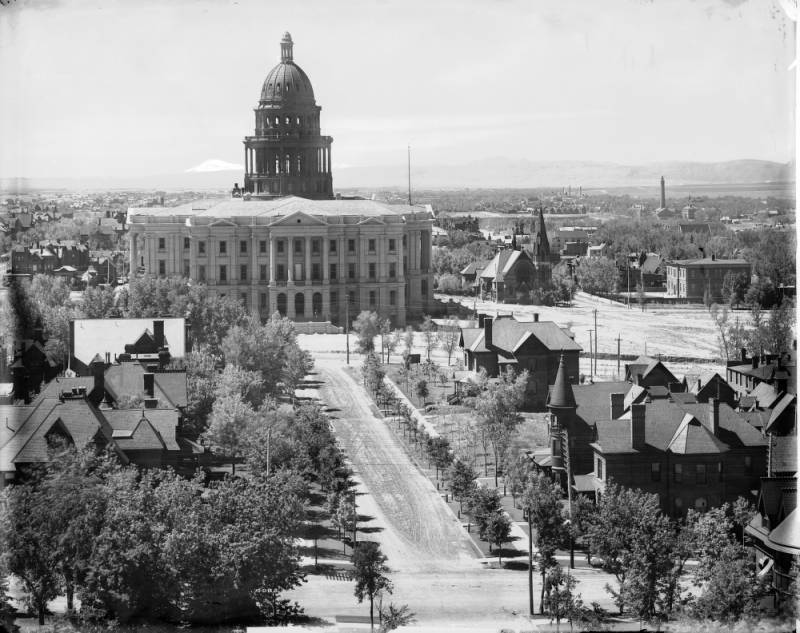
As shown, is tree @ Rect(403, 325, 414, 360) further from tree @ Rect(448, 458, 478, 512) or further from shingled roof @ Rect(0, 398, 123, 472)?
shingled roof @ Rect(0, 398, 123, 472)

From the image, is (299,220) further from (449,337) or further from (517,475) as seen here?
(517,475)

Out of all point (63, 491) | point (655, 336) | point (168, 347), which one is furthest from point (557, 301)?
point (63, 491)

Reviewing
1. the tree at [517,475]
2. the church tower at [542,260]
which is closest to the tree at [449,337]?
the church tower at [542,260]

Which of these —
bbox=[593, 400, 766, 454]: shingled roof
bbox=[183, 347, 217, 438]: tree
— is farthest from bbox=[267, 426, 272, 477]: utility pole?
bbox=[593, 400, 766, 454]: shingled roof

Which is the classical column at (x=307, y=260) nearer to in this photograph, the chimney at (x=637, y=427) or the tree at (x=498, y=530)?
the chimney at (x=637, y=427)

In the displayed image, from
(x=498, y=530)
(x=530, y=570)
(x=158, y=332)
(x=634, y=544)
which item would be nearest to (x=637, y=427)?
(x=498, y=530)

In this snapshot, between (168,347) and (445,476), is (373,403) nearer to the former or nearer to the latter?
(168,347)
